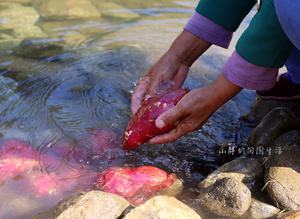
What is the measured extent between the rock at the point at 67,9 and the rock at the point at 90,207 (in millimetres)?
2495

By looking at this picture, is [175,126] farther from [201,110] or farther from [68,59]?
[68,59]

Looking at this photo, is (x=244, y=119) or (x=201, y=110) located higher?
(x=201, y=110)

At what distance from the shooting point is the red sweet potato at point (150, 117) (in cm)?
244

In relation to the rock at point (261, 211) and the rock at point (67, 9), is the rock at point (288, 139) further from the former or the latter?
the rock at point (67, 9)

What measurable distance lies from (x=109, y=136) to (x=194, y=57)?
62 centimetres

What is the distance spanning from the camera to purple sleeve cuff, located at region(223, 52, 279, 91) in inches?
85.5

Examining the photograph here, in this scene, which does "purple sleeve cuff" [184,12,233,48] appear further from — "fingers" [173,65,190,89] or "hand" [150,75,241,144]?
"hand" [150,75,241,144]

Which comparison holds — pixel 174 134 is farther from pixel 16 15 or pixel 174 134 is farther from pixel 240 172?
pixel 16 15

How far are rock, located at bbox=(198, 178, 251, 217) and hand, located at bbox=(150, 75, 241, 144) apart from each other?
1.02 ft

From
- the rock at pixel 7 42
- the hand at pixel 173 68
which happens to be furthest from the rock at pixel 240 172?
the rock at pixel 7 42

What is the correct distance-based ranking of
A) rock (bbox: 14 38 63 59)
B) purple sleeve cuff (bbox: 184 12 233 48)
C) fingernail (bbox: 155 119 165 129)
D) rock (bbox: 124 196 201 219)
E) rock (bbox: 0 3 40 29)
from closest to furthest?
rock (bbox: 124 196 201 219) < fingernail (bbox: 155 119 165 129) < purple sleeve cuff (bbox: 184 12 233 48) < rock (bbox: 14 38 63 59) < rock (bbox: 0 3 40 29)

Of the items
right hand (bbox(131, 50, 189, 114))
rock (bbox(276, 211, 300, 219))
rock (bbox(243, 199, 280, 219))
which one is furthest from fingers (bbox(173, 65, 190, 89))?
rock (bbox(276, 211, 300, 219))

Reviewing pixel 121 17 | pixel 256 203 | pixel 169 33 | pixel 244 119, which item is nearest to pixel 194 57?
pixel 244 119

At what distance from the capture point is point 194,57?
282 centimetres
